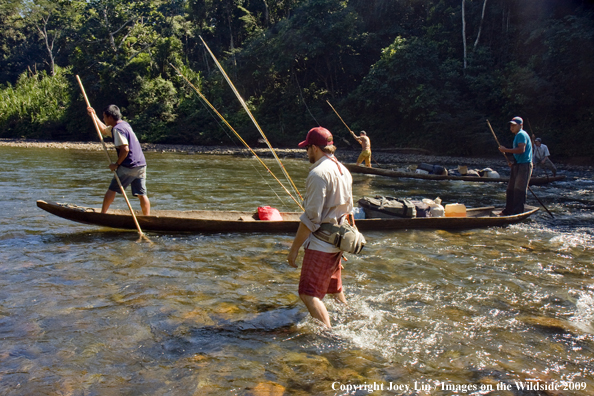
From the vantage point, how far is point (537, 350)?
3.83m

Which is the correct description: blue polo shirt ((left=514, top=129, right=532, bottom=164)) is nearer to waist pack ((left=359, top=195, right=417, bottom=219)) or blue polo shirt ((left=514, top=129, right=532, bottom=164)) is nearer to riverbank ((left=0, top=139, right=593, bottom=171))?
waist pack ((left=359, top=195, right=417, bottom=219))

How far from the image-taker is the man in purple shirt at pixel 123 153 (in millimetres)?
6523

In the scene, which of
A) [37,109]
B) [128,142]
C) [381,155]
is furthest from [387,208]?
[37,109]

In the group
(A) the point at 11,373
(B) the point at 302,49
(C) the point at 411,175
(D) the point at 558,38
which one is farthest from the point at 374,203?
(B) the point at 302,49

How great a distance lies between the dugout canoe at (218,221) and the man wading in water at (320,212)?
11.9 ft

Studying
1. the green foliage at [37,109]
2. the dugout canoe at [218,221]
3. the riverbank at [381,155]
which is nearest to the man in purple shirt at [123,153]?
the dugout canoe at [218,221]

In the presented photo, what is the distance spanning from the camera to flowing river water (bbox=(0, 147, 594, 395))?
3379 mm

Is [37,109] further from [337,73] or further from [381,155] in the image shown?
[381,155]

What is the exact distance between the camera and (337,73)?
3077 centimetres

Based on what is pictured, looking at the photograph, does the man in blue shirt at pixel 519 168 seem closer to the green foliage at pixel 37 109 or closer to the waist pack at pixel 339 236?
the waist pack at pixel 339 236

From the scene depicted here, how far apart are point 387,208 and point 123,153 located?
4332 millimetres

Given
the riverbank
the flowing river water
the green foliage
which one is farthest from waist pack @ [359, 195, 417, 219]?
the green foliage

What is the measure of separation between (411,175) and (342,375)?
41.4 ft

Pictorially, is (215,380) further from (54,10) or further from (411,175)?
(54,10)
